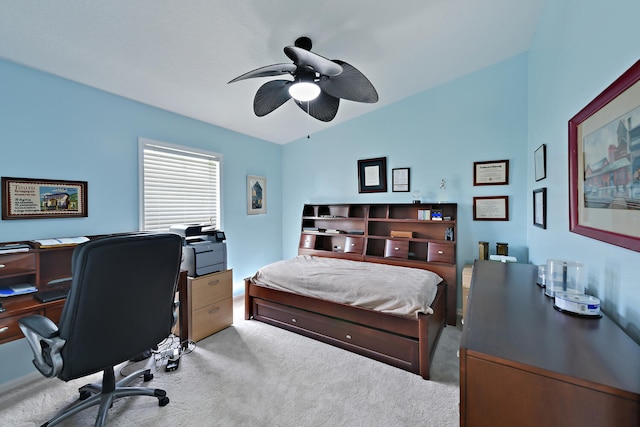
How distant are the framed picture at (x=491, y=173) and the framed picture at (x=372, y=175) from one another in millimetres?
1151

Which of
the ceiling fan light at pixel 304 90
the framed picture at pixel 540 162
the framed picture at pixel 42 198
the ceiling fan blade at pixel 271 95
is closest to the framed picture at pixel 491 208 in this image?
the framed picture at pixel 540 162

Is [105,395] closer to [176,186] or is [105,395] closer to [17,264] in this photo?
[17,264]

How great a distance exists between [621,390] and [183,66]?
3.05 metres

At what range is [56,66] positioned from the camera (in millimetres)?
2088

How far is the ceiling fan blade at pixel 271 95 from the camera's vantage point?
2107 millimetres

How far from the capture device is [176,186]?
3162 millimetres

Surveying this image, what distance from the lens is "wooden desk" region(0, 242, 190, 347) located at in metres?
1.68

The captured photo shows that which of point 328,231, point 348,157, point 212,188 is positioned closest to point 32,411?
point 212,188

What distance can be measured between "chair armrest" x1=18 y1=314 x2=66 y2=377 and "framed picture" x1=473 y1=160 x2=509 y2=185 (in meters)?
3.93

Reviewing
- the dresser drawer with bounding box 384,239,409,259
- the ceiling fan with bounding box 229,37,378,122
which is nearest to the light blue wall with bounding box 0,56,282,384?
the ceiling fan with bounding box 229,37,378,122

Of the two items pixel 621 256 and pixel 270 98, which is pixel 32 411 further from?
pixel 621 256

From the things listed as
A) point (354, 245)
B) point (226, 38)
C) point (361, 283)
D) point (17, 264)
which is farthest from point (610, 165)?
point (17, 264)

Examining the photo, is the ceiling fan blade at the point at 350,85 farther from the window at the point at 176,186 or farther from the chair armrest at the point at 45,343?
the chair armrest at the point at 45,343

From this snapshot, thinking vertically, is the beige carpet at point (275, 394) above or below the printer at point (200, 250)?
below
